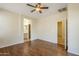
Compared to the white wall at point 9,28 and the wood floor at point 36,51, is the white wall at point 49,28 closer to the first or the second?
the white wall at point 9,28

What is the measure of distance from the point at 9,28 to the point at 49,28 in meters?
2.00

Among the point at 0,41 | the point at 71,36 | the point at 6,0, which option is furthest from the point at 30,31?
the point at 6,0

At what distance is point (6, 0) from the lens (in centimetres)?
81

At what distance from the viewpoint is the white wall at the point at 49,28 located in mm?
4562

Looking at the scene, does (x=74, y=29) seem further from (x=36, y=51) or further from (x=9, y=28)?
(x=9, y=28)

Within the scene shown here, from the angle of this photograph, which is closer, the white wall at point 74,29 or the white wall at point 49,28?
the white wall at point 74,29

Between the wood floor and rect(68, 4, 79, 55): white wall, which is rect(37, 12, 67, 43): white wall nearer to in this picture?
rect(68, 4, 79, 55): white wall

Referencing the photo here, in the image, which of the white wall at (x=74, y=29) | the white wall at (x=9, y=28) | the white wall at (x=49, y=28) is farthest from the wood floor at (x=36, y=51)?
the white wall at (x=49, y=28)

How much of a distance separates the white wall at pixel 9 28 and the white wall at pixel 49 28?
1.05 m

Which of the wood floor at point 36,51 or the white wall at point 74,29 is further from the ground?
the white wall at point 74,29

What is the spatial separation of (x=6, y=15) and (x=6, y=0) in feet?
11.2

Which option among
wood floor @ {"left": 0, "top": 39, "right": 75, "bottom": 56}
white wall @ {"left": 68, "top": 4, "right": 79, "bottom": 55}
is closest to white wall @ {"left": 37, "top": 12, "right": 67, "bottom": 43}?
white wall @ {"left": 68, "top": 4, "right": 79, "bottom": 55}

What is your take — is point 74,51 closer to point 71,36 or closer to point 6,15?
point 71,36

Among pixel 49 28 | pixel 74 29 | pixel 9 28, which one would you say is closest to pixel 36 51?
pixel 74 29
